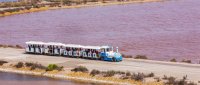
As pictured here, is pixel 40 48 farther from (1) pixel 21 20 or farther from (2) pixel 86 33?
(1) pixel 21 20

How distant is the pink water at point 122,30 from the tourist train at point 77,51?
6.37 meters

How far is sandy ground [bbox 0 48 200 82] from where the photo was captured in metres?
32.5

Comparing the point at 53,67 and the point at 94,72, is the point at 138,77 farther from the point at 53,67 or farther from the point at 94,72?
the point at 53,67

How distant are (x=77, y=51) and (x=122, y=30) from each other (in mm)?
26806

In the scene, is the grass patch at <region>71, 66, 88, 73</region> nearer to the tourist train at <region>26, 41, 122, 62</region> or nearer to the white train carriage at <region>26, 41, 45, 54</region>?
the tourist train at <region>26, 41, 122, 62</region>

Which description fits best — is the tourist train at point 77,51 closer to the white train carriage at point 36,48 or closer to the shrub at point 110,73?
the white train carriage at point 36,48

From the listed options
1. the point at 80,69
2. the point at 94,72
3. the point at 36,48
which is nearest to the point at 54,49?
the point at 36,48

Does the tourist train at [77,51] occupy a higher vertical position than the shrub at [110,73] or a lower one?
higher

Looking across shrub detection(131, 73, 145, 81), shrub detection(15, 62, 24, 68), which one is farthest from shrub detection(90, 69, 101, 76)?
shrub detection(15, 62, 24, 68)

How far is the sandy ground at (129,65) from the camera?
3253cm

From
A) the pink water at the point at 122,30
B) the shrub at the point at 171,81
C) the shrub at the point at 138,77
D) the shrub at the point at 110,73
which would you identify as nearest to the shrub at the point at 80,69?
the shrub at the point at 110,73

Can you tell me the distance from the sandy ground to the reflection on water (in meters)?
2.37

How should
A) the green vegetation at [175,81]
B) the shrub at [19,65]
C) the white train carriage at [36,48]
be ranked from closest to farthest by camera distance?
the green vegetation at [175,81] < the shrub at [19,65] < the white train carriage at [36,48]

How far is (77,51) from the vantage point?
39781 mm
